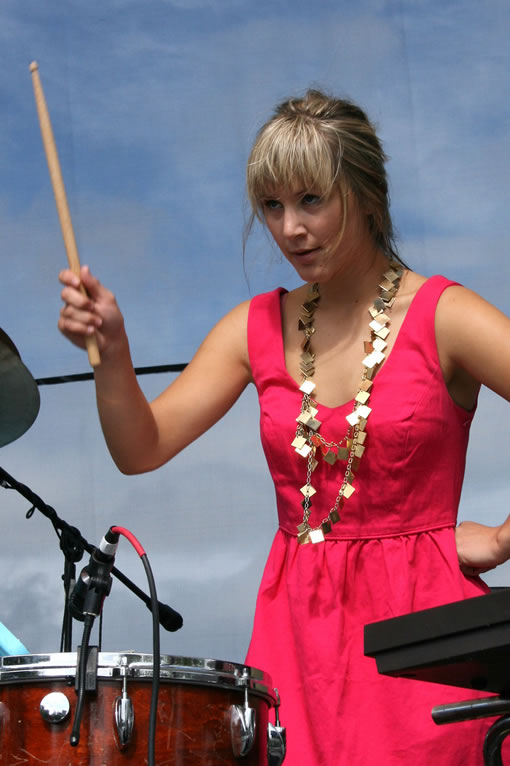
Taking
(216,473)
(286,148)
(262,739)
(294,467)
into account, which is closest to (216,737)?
(262,739)

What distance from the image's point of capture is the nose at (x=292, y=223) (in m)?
1.50

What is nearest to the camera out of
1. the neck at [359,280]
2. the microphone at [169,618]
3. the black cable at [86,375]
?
the neck at [359,280]

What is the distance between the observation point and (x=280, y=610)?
4.99 feet

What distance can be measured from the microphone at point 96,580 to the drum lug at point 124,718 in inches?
4.5

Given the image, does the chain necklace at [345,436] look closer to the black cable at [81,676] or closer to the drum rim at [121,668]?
the drum rim at [121,668]

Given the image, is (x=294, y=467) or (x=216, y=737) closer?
(x=216, y=737)

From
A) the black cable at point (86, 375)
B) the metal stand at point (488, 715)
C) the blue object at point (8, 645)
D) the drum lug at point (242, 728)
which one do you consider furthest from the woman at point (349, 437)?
the black cable at point (86, 375)

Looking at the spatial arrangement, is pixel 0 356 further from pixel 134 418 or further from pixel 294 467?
pixel 294 467

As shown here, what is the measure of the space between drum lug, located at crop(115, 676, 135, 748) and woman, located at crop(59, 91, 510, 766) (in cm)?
29

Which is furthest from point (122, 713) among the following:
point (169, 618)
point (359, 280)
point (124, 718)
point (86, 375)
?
point (86, 375)

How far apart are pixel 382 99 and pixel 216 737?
168 cm

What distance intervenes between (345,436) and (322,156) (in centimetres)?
39

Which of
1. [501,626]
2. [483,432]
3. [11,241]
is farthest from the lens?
[11,241]

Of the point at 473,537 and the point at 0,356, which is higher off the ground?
the point at 0,356
